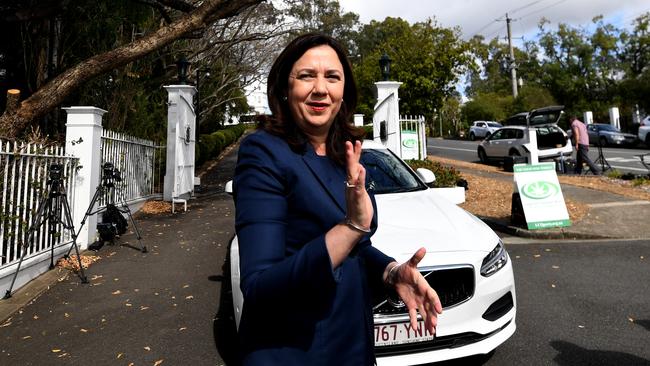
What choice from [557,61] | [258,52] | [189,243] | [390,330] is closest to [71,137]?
[189,243]

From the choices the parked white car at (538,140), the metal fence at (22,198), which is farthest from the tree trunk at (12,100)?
the parked white car at (538,140)

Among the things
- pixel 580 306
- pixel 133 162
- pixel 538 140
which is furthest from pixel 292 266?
pixel 538 140

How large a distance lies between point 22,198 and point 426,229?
4.84 meters

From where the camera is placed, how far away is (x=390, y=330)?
2545 millimetres

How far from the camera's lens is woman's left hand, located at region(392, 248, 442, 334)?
4.08 feet

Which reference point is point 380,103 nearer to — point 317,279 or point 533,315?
point 533,315

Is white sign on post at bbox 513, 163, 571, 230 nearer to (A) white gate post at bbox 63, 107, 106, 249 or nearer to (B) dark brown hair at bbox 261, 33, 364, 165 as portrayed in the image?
(B) dark brown hair at bbox 261, 33, 364, 165

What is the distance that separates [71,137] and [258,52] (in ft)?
56.4

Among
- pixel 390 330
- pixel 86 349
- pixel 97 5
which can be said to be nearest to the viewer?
pixel 390 330

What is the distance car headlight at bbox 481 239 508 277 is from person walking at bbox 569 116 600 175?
11872 millimetres

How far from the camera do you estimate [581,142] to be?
13.1 metres

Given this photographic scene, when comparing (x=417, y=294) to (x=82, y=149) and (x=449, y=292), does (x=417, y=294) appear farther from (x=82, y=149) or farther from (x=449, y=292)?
(x=82, y=149)

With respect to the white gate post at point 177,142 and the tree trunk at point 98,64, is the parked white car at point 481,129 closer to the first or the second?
the white gate post at point 177,142

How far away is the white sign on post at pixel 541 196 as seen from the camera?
22.7 feet
